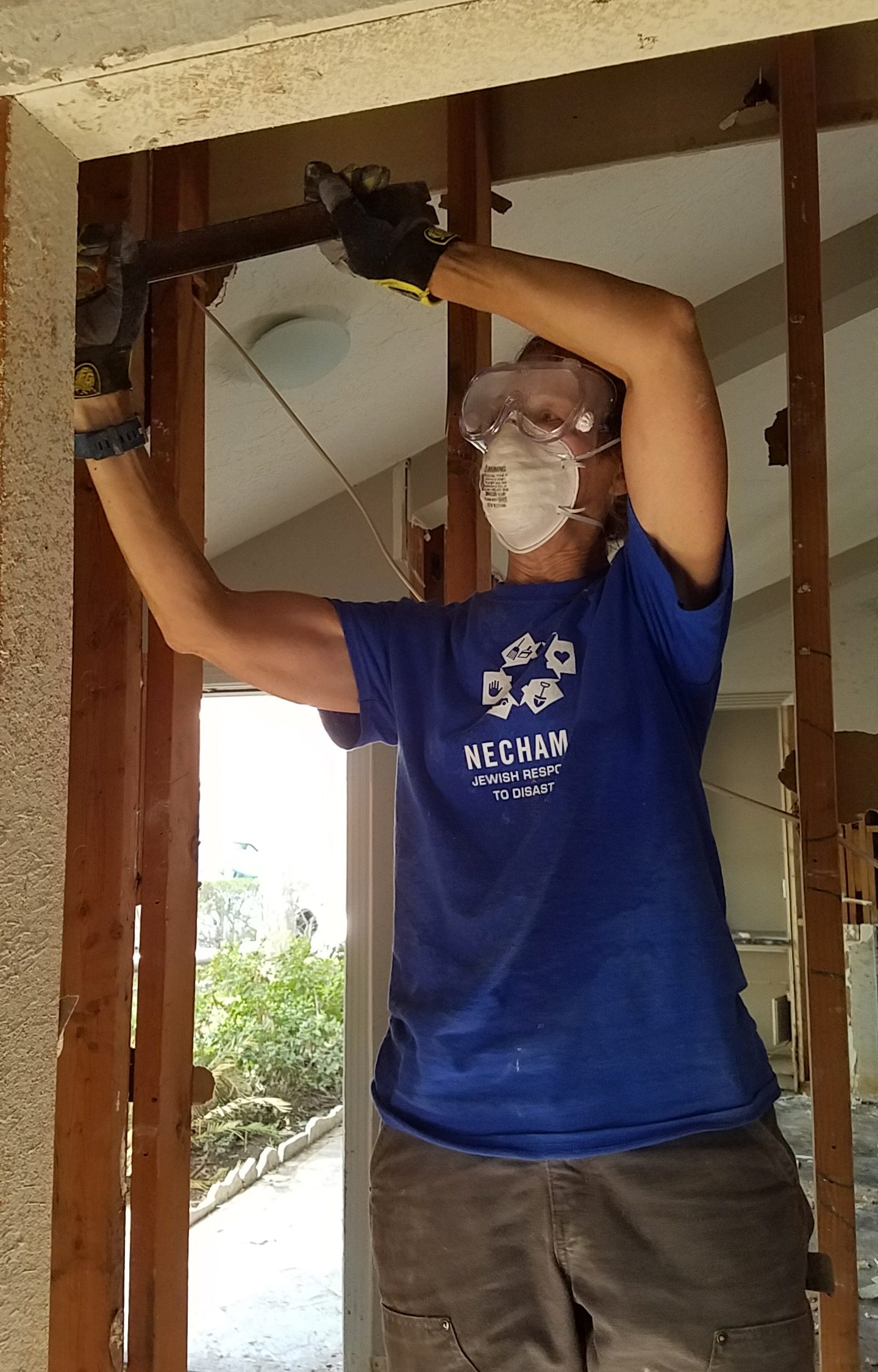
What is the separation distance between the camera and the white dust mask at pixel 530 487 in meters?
1.27

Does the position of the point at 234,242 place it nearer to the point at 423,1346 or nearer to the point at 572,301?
the point at 572,301

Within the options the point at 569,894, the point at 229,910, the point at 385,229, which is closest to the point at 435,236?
the point at 385,229

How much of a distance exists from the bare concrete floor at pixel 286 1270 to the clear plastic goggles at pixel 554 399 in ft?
8.90

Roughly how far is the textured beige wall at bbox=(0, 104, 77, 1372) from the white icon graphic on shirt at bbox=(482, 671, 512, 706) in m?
0.59

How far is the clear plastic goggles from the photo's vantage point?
1286 mm

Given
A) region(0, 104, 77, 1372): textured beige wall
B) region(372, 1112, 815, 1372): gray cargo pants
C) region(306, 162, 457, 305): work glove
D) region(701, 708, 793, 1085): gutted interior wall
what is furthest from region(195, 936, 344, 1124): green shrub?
region(0, 104, 77, 1372): textured beige wall

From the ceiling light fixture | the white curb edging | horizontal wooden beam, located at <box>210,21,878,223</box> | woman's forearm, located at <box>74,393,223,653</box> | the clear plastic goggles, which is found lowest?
the white curb edging

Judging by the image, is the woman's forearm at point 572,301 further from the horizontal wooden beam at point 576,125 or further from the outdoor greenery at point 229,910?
the outdoor greenery at point 229,910

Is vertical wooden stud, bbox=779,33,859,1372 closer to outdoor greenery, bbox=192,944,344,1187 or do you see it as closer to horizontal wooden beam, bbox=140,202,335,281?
horizontal wooden beam, bbox=140,202,335,281

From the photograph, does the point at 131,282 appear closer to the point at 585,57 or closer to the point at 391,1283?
the point at 585,57

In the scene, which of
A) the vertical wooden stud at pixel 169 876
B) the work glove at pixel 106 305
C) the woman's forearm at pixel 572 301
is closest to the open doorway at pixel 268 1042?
the vertical wooden stud at pixel 169 876

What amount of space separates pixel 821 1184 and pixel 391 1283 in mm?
638

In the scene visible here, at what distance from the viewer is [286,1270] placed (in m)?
3.56

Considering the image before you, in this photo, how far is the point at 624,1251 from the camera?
1.01 metres
